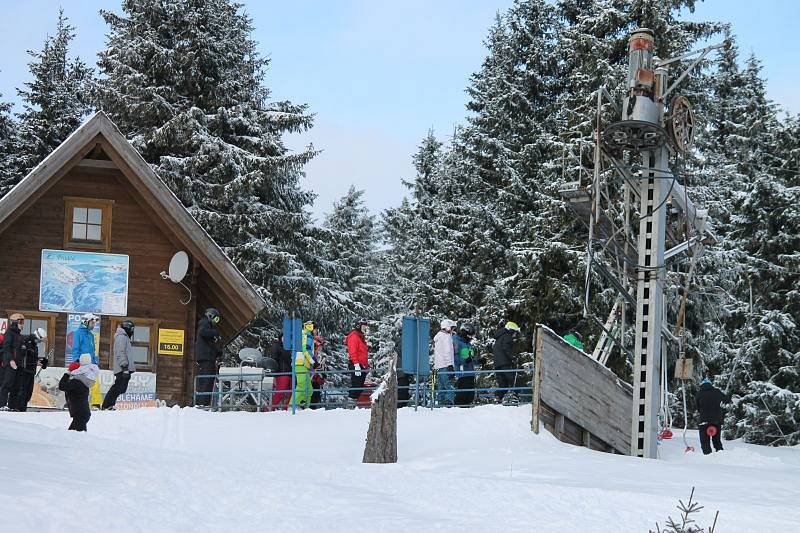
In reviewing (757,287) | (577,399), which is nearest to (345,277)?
(757,287)

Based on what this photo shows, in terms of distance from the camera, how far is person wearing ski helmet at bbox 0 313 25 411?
61.3 feet

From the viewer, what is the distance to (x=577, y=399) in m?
18.2

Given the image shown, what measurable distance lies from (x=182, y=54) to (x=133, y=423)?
18.3 metres

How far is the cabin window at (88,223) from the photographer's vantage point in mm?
23484

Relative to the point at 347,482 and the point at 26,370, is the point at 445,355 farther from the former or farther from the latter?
the point at 347,482

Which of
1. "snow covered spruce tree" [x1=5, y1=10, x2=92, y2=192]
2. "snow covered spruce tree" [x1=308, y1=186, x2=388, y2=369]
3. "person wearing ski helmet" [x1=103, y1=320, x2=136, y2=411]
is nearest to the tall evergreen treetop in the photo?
"snow covered spruce tree" [x1=5, y1=10, x2=92, y2=192]

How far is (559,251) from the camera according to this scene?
2816 centimetres

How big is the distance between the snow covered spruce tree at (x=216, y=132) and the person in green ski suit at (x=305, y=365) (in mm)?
11120

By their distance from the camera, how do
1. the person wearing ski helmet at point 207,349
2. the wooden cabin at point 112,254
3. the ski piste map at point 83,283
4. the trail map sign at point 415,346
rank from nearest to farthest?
the trail map sign at point 415,346, the person wearing ski helmet at point 207,349, the wooden cabin at point 112,254, the ski piste map at point 83,283

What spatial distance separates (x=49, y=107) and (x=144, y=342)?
17.4 meters

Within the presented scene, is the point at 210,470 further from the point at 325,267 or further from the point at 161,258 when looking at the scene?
the point at 325,267

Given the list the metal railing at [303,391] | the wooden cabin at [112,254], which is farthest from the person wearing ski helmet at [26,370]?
the wooden cabin at [112,254]

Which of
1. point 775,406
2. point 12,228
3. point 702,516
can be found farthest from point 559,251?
point 702,516

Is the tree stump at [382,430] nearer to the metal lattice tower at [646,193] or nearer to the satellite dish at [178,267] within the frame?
the metal lattice tower at [646,193]
